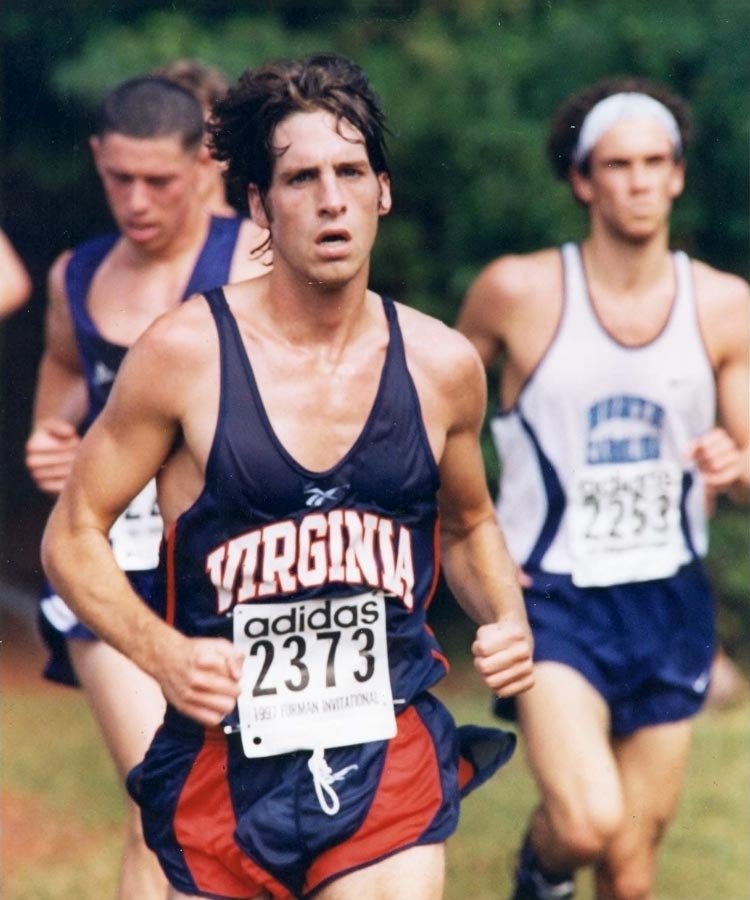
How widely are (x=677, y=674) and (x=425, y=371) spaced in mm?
2013

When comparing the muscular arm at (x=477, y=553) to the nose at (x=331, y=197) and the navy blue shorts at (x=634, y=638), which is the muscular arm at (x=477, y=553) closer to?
the nose at (x=331, y=197)

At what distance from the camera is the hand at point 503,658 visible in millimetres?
4094

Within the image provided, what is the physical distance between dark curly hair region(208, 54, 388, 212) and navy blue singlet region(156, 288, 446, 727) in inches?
11.9

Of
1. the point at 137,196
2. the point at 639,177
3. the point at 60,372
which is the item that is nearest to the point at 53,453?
the point at 60,372

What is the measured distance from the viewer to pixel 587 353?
587 cm

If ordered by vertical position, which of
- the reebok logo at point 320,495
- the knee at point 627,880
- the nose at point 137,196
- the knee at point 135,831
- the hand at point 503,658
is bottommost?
the knee at point 627,880

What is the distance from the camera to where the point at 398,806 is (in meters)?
4.18

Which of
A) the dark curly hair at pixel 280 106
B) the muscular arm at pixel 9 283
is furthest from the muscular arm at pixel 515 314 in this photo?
the dark curly hair at pixel 280 106

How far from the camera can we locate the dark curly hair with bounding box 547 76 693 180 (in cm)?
634

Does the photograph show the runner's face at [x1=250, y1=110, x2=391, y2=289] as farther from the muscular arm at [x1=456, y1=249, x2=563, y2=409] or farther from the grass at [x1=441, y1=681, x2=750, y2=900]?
the grass at [x1=441, y1=681, x2=750, y2=900]

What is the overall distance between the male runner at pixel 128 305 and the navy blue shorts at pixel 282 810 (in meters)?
0.99

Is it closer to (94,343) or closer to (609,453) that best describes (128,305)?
(94,343)

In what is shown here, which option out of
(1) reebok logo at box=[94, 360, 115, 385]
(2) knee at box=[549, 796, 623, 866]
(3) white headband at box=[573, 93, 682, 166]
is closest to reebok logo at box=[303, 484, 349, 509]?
(1) reebok logo at box=[94, 360, 115, 385]

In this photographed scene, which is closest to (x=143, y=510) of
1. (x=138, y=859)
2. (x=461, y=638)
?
(x=138, y=859)
